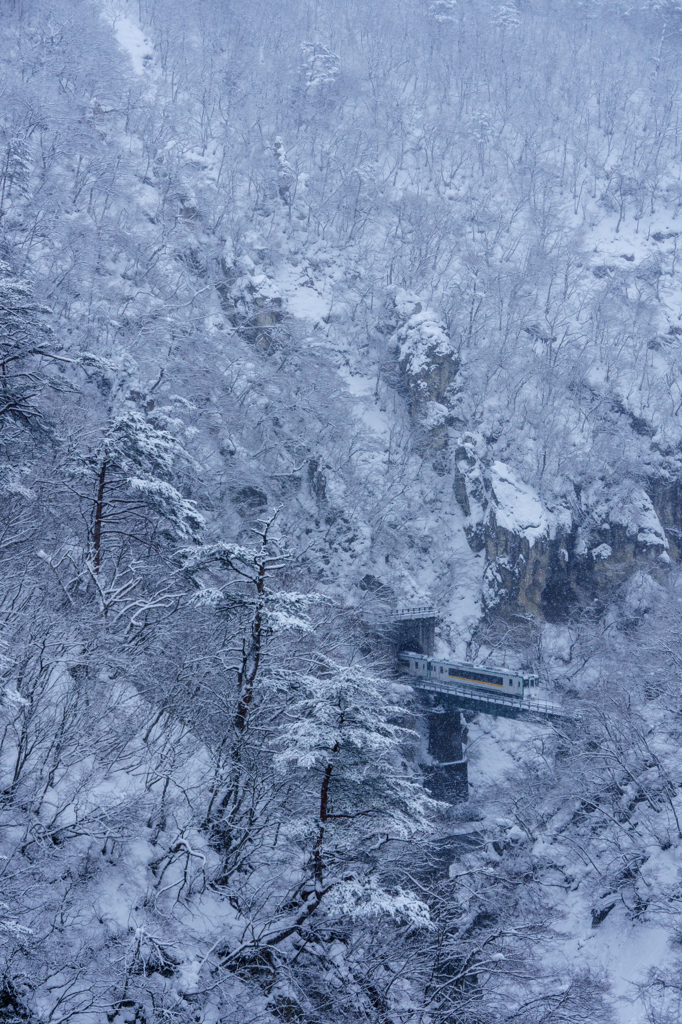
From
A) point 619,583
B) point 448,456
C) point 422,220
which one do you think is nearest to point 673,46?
point 422,220

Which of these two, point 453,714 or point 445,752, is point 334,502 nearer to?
point 453,714

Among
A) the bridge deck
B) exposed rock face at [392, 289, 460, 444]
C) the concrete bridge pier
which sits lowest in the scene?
the concrete bridge pier

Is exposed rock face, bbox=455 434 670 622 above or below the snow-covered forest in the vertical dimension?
below

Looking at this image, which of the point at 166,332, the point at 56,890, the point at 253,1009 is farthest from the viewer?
the point at 166,332

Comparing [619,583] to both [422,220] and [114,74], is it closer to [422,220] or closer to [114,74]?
[422,220]

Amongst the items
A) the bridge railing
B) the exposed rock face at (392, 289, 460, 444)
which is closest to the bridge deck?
the bridge railing

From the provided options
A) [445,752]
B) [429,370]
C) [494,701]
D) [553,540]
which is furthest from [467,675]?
[429,370]

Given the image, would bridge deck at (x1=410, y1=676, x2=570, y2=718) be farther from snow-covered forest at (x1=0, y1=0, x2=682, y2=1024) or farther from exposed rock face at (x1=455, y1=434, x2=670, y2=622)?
exposed rock face at (x1=455, y1=434, x2=670, y2=622)
